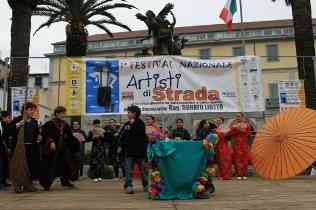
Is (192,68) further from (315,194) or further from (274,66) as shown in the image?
(274,66)

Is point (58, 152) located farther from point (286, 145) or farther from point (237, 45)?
point (237, 45)

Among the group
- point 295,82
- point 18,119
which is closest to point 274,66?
point 295,82

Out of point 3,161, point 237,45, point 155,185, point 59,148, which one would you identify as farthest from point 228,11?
point 237,45

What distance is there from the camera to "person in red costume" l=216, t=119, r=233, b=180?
11.5m

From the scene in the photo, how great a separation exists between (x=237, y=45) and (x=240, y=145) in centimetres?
4755

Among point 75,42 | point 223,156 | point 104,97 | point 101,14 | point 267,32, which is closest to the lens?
point 223,156

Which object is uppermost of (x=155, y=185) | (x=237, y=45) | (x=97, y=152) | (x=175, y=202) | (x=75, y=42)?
(x=237, y=45)

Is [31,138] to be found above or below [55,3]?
below

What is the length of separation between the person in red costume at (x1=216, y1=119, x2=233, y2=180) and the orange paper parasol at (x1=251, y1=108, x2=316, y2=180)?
0.73 m

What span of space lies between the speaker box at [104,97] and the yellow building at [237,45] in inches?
1665

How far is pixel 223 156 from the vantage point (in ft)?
37.8

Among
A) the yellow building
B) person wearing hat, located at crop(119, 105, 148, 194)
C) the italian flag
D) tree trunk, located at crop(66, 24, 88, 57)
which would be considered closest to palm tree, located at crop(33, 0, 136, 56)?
tree trunk, located at crop(66, 24, 88, 57)

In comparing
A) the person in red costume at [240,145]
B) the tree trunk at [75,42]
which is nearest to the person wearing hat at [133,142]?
the person in red costume at [240,145]

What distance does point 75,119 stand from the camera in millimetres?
13391
